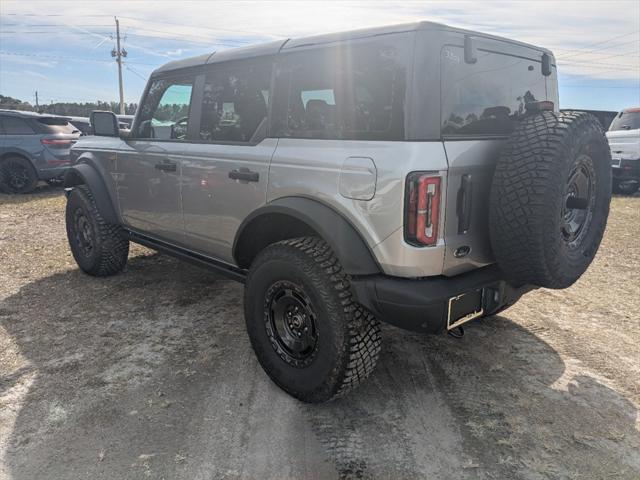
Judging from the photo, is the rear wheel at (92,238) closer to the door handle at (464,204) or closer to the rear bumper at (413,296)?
the rear bumper at (413,296)

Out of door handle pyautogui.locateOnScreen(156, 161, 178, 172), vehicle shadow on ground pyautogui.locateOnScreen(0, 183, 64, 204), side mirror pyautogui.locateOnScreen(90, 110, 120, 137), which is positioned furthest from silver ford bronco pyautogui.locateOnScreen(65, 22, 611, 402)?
vehicle shadow on ground pyautogui.locateOnScreen(0, 183, 64, 204)

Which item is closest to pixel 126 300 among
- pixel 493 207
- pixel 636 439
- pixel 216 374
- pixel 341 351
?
pixel 216 374

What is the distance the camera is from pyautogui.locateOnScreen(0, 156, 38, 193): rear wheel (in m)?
10.0

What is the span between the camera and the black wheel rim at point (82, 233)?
193 inches

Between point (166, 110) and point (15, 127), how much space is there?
7.87 metres

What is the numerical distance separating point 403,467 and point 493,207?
4.39 feet

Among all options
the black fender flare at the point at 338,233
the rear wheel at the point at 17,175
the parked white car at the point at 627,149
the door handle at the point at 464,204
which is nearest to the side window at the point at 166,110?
the black fender flare at the point at 338,233

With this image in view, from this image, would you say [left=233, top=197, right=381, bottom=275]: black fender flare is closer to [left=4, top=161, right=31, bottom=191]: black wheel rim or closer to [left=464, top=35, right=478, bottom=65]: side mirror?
[left=464, top=35, right=478, bottom=65]: side mirror

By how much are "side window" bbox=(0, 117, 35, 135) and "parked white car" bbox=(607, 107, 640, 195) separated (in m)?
12.6

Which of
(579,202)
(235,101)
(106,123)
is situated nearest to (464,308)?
(579,202)

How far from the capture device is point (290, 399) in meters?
2.94

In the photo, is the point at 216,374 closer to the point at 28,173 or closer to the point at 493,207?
the point at 493,207

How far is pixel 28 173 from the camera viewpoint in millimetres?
10133

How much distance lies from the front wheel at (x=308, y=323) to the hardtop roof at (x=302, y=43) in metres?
1.13
